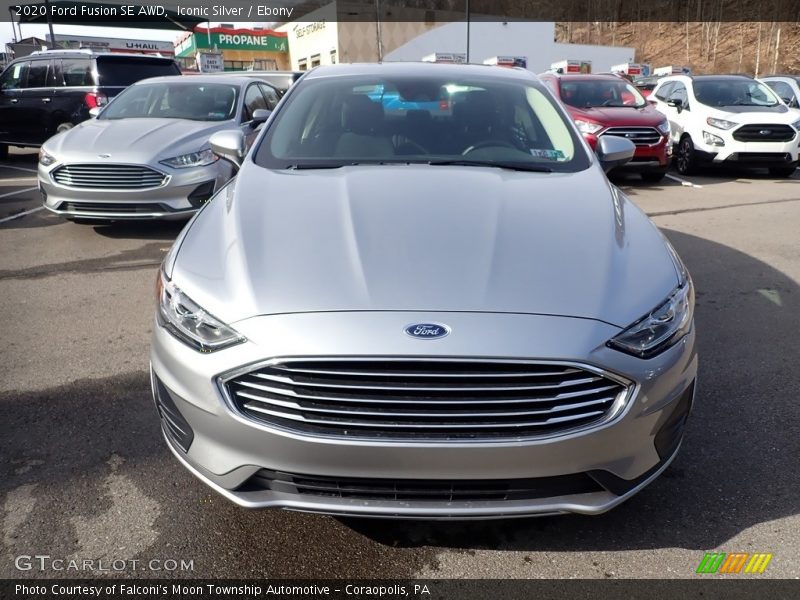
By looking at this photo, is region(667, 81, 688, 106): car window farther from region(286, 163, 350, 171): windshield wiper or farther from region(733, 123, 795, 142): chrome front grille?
region(286, 163, 350, 171): windshield wiper

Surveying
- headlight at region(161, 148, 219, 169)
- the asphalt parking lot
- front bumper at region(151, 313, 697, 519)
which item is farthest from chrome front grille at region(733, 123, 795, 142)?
front bumper at region(151, 313, 697, 519)

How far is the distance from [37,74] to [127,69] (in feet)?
5.24

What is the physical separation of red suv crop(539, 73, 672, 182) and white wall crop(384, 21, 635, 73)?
33.9 m

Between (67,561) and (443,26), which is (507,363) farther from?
(443,26)

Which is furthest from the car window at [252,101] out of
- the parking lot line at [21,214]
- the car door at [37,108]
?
the car door at [37,108]

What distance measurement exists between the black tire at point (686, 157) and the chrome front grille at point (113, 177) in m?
8.53

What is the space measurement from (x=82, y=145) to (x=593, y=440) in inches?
230

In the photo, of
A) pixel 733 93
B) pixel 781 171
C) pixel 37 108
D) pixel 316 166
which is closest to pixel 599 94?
pixel 733 93

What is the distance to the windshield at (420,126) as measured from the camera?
3184 millimetres

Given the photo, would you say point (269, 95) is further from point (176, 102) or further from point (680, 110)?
point (680, 110)

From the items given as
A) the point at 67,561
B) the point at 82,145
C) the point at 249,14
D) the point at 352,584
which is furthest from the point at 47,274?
the point at 249,14

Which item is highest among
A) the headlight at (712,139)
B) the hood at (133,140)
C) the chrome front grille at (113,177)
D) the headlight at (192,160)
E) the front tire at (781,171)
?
the hood at (133,140)

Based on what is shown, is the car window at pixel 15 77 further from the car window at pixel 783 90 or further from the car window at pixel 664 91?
the car window at pixel 783 90

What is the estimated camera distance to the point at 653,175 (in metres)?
9.91
